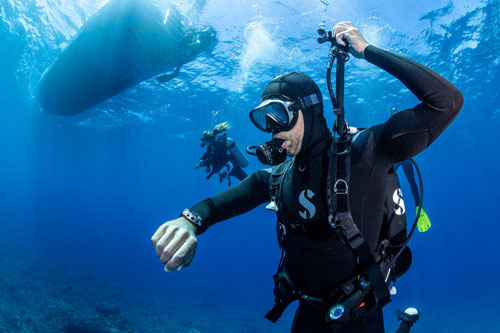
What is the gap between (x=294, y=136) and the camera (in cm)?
244

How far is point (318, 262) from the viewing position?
Result: 2365mm

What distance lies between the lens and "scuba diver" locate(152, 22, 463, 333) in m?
1.83

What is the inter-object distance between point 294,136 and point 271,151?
24 centimetres

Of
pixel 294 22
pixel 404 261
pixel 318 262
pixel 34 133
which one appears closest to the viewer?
pixel 318 262

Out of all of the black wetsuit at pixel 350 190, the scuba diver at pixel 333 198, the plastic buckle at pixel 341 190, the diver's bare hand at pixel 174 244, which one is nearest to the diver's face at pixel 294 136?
the scuba diver at pixel 333 198

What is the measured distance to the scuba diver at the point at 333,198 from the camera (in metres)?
1.83

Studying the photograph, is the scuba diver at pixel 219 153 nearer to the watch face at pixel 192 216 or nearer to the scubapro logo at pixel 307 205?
the scubapro logo at pixel 307 205

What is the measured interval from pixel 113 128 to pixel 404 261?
32.6 meters

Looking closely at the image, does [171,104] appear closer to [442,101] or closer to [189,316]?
[189,316]

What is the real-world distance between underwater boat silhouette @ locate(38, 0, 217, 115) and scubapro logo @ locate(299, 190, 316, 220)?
22.7 ft

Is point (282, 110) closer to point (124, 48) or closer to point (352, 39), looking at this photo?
point (352, 39)

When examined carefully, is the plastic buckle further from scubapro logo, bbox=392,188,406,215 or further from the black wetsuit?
scubapro logo, bbox=392,188,406,215

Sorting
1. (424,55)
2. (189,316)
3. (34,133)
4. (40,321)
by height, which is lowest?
(40,321)

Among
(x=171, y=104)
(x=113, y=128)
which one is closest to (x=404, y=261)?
(x=171, y=104)
